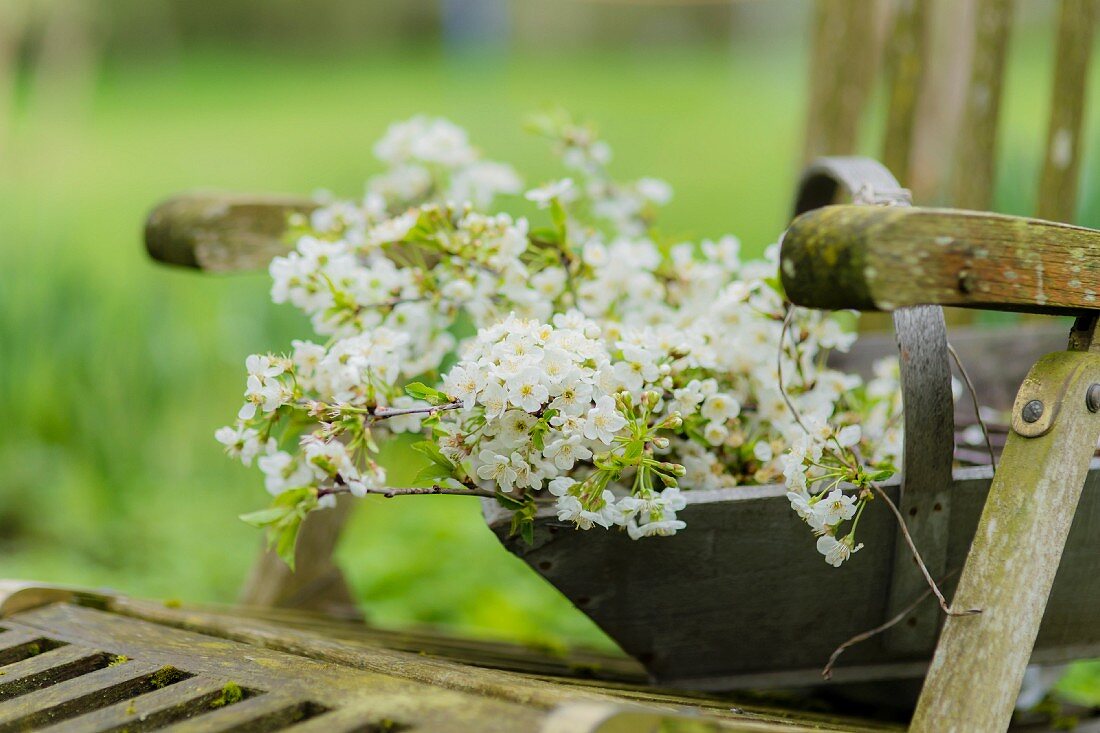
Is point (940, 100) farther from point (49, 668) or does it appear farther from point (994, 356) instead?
point (49, 668)

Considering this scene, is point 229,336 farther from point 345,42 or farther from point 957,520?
point 345,42

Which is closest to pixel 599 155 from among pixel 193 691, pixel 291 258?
pixel 291 258

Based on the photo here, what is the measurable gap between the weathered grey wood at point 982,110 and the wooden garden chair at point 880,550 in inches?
27.9

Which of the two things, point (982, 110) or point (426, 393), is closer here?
point (426, 393)

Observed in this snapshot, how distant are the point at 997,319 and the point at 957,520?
163cm

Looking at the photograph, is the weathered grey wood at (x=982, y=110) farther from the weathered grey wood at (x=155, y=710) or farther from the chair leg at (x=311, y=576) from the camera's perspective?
the weathered grey wood at (x=155, y=710)

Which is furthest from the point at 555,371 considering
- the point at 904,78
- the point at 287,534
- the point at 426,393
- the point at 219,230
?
the point at 904,78

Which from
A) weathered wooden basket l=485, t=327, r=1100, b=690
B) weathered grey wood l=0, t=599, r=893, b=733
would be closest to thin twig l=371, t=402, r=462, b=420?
weathered wooden basket l=485, t=327, r=1100, b=690

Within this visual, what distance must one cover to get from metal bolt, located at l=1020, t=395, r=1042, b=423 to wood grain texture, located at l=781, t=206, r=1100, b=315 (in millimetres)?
106

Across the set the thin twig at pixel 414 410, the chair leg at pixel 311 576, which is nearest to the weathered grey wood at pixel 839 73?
the chair leg at pixel 311 576

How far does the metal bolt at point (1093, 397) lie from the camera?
1.00 metres

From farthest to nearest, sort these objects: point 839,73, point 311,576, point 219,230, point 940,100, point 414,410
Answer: point 940,100, point 839,73, point 311,576, point 219,230, point 414,410

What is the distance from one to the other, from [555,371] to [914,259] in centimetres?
36

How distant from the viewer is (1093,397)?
1.00 meters
